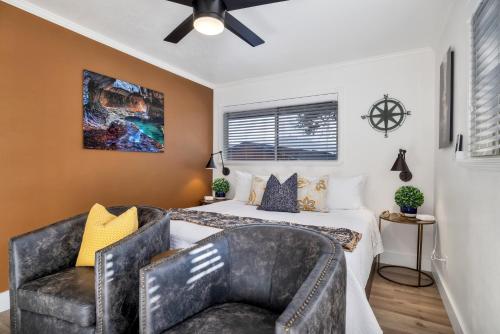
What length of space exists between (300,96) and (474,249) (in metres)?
2.72

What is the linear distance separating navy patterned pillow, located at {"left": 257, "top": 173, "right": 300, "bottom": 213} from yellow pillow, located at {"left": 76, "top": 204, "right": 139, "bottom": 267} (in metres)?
1.47

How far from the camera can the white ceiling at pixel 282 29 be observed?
2264mm

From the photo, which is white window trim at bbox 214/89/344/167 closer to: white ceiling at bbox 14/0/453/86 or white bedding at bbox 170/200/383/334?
white ceiling at bbox 14/0/453/86

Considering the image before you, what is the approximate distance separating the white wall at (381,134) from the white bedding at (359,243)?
62 cm

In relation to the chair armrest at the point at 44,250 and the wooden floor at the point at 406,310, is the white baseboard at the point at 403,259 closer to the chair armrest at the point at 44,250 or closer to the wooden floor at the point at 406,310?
the wooden floor at the point at 406,310

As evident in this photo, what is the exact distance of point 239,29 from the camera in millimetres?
2105

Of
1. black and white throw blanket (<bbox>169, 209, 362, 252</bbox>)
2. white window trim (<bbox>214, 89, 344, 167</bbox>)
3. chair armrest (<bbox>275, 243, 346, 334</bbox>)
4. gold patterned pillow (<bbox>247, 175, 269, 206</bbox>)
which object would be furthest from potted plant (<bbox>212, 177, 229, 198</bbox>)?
chair armrest (<bbox>275, 243, 346, 334</bbox>)

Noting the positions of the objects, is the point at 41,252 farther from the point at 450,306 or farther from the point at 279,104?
the point at 279,104

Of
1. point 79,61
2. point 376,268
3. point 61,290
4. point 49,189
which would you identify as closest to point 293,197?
point 376,268

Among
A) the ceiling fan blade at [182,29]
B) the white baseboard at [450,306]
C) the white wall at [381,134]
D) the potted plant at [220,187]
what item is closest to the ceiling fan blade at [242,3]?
the ceiling fan blade at [182,29]

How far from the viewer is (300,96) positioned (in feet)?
12.3

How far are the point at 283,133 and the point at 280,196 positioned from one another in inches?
52.7

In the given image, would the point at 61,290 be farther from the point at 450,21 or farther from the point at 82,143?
the point at 450,21

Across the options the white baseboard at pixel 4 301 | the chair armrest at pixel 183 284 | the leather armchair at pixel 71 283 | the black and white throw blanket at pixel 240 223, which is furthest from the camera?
the white baseboard at pixel 4 301
